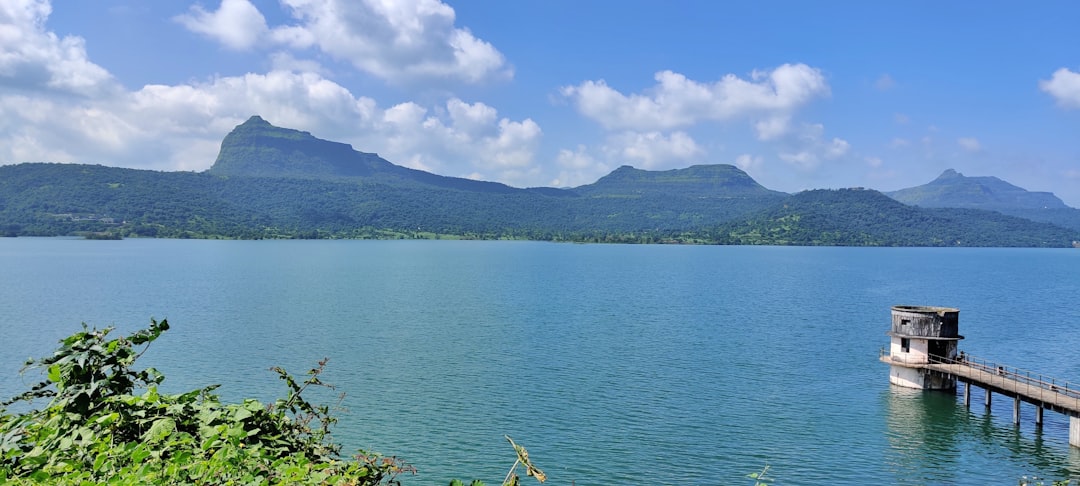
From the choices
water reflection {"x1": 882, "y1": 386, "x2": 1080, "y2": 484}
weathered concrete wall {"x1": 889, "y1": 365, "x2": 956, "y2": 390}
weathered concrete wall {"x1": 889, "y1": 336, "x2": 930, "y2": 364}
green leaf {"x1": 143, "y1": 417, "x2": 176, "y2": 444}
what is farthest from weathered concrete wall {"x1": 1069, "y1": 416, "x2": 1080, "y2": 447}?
green leaf {"x1": 143, "y1": 417, "x2": 176, "y2": 444}

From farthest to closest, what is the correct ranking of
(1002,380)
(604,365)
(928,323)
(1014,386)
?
1. (604,365)
2. (928,323)
3. (1002,380)
4. (1014,386)

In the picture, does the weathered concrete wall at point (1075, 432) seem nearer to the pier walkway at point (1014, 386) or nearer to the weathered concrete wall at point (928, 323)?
the pier walkway at point (1014, 386)

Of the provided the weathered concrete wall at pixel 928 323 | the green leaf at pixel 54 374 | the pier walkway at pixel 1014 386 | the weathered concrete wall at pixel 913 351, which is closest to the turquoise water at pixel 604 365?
the pier walkway at pixel 1014 386

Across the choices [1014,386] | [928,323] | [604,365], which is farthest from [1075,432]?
[604,365]

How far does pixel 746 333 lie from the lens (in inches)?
2437

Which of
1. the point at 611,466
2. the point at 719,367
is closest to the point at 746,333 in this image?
the point at 719,367

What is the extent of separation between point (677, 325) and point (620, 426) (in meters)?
35.1

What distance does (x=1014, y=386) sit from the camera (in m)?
34.0

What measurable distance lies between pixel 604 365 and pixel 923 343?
19542 mm

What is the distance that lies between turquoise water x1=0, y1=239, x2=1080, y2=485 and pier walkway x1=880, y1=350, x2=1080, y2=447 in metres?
1.10

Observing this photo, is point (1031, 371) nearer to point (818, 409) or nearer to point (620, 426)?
point (818, 409)

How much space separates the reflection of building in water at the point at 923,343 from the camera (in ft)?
125

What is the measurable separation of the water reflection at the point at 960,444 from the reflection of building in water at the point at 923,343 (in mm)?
1258

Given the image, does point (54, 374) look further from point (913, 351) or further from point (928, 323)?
point (913, 351)
